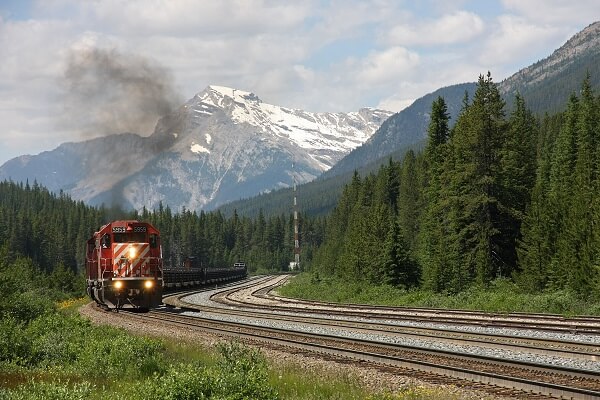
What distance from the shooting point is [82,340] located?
2108 centimetres

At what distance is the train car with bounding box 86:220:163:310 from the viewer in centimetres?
3516

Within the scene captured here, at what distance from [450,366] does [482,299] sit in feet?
73.1

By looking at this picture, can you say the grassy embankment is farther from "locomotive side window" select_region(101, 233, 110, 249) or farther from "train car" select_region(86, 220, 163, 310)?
"locomotive side window" select_region(101, 233, 110, 249)

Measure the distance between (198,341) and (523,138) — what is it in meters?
62.8

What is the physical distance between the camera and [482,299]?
1454 inches

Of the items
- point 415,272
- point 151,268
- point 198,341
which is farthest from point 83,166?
point 198,341

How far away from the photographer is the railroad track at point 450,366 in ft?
42.5

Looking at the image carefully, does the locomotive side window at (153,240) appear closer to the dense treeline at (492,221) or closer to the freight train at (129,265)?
the freight train at (129,265)

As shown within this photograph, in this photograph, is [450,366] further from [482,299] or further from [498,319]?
[482,299]

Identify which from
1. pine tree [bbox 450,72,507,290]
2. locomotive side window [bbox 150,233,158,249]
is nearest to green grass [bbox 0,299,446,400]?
locomotive side window [bbox 150,233,158,249]

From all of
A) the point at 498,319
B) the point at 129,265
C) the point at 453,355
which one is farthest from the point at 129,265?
the point at 453,355

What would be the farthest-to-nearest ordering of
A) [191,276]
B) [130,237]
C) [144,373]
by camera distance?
[191,276] → [130,237] → [144,373]

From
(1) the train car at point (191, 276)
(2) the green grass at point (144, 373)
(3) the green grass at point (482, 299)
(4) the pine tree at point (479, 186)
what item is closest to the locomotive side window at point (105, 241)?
(2) the green grass at point (144, 373)

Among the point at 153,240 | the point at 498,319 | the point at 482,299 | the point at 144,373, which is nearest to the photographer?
the point at 144,373
